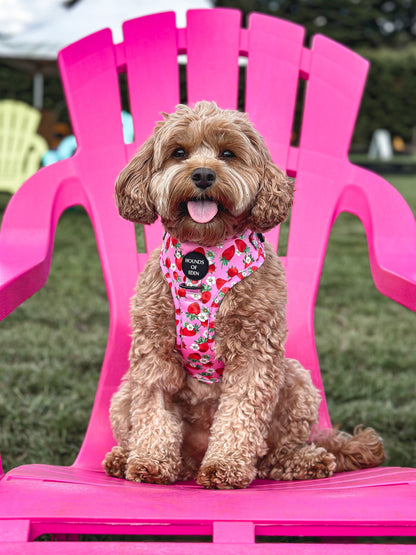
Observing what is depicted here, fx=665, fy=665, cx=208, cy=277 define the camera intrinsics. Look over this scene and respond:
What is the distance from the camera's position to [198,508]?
1382 mm

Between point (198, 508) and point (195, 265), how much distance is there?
663 millimetres

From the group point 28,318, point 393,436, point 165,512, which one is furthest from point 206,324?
point 28,318

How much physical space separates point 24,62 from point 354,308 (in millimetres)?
8800

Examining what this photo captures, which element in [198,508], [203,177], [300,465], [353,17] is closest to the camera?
[198,508]

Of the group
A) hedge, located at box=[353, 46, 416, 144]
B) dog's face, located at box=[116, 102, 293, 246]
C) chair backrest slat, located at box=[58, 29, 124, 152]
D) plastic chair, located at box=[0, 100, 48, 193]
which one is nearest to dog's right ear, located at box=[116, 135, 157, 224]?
Result: dog's face, located at box=[116, 102, 293, 246]

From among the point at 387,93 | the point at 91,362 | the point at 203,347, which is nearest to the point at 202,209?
the point at 203,347

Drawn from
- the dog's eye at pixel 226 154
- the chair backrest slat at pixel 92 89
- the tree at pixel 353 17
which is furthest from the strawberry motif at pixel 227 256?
the tree at pixel 353 17

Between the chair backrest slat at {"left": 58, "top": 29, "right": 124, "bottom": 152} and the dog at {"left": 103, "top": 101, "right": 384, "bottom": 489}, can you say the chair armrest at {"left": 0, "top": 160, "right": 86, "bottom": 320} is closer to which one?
the chair backrest slat at {"left": 58, "top": 29, "right": 124, "bottom": 152}

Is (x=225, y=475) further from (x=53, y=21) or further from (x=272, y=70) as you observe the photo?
(x=53, y=21)

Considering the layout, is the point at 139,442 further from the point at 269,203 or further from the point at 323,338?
the point at 323,338

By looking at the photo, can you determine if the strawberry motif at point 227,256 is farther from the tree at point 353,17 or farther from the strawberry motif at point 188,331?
the tree at point 353,17

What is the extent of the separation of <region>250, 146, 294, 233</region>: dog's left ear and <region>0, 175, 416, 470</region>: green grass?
4.37ft

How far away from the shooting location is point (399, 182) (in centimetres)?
1340

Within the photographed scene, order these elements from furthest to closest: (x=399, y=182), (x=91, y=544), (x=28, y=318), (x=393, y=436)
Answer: (x=399, y=182) < (x=28, y=318) < (x=393, y=436) < (x=91, y=544)
